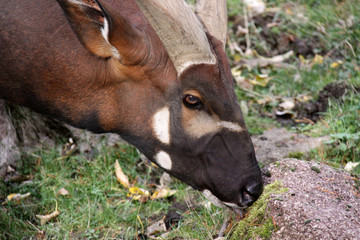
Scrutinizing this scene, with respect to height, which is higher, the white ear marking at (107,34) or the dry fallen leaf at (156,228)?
the white ear marking at (107,34)

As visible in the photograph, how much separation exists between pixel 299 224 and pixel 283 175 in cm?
51

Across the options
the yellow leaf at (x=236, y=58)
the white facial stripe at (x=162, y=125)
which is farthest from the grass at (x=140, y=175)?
the white facial stripe at (x=162, y=125)

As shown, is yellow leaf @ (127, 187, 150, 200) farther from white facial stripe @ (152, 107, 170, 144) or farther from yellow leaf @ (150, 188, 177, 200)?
white facial stripe @ (152, 107, 170, 144)

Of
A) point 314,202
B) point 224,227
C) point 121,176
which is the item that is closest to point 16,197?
point 121,176

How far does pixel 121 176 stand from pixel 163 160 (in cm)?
152

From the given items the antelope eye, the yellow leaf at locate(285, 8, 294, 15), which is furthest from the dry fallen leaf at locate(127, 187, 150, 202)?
the yellow leaf at locate(285, 8, 294, 15)

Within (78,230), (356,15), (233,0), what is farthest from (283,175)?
(233,0)

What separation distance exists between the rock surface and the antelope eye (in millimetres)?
731

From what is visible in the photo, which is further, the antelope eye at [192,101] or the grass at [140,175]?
the grass at [140,175]

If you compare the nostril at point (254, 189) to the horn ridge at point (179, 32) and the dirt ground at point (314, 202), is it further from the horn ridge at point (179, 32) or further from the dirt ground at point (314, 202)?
the horn ridge at point (179, 32)

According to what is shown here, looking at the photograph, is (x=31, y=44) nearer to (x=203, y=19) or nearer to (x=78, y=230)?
(x=203, y=19)

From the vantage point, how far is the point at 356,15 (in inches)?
242

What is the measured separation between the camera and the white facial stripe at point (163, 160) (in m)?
3.27

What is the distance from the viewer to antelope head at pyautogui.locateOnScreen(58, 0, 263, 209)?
2.98 meters
